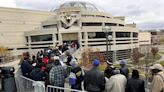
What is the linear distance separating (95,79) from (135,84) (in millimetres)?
1103

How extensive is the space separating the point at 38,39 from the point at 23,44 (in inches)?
251

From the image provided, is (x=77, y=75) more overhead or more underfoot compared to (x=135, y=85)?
more overhead

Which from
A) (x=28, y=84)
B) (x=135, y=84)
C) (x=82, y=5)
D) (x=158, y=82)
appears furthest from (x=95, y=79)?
(x=82, y=5)

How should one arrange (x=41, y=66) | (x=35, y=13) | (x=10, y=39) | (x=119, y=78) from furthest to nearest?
(x=35, y=13), (x=10, y=39), (x=41, y=66), (x=119, y=78)

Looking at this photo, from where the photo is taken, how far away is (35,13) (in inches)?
3292

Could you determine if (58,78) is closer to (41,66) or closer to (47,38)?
(41,66)

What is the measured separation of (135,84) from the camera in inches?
270

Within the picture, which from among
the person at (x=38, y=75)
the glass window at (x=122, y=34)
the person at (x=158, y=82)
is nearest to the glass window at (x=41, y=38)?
the glass window at (x=122, y=34)

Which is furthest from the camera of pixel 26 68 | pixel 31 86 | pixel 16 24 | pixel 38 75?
pixel 16 24

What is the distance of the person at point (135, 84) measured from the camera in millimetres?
6815

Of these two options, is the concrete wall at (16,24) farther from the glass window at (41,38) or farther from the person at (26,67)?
the person at (26,67)

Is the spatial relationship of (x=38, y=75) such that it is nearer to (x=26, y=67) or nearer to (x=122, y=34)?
(x=26, y=67)

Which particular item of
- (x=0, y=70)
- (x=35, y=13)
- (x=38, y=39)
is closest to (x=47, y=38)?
(x=38, y=39)

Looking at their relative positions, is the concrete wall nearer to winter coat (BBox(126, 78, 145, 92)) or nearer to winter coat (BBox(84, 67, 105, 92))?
winter coat (BBox(84, 67, 105, 92))
